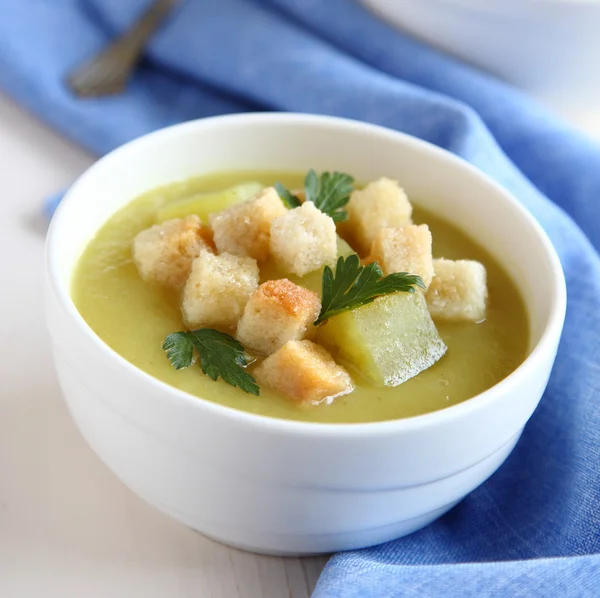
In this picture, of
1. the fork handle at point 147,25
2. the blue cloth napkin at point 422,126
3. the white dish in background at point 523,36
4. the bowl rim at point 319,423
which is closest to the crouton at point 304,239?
the bowl rim at point 319,423

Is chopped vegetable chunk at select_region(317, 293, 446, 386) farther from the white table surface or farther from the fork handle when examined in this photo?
the fork handle

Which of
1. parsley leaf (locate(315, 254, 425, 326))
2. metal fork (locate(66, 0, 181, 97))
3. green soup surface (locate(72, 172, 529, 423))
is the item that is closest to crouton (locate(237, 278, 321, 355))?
parsley leaf (locate(315, 254, 425, 326))

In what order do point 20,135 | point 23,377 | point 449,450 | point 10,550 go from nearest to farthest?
point 449,450
point 10,550
point 23,377
point 20,135

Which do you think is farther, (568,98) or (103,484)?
(568,98)

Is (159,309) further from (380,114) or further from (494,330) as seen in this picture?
(380,114)

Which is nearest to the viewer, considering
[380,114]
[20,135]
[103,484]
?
[103,484]

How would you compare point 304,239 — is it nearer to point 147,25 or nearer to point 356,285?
point 356,285

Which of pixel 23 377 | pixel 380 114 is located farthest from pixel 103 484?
pixel 380 114

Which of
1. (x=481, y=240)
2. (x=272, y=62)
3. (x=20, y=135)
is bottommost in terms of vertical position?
(x=20, y=135)
